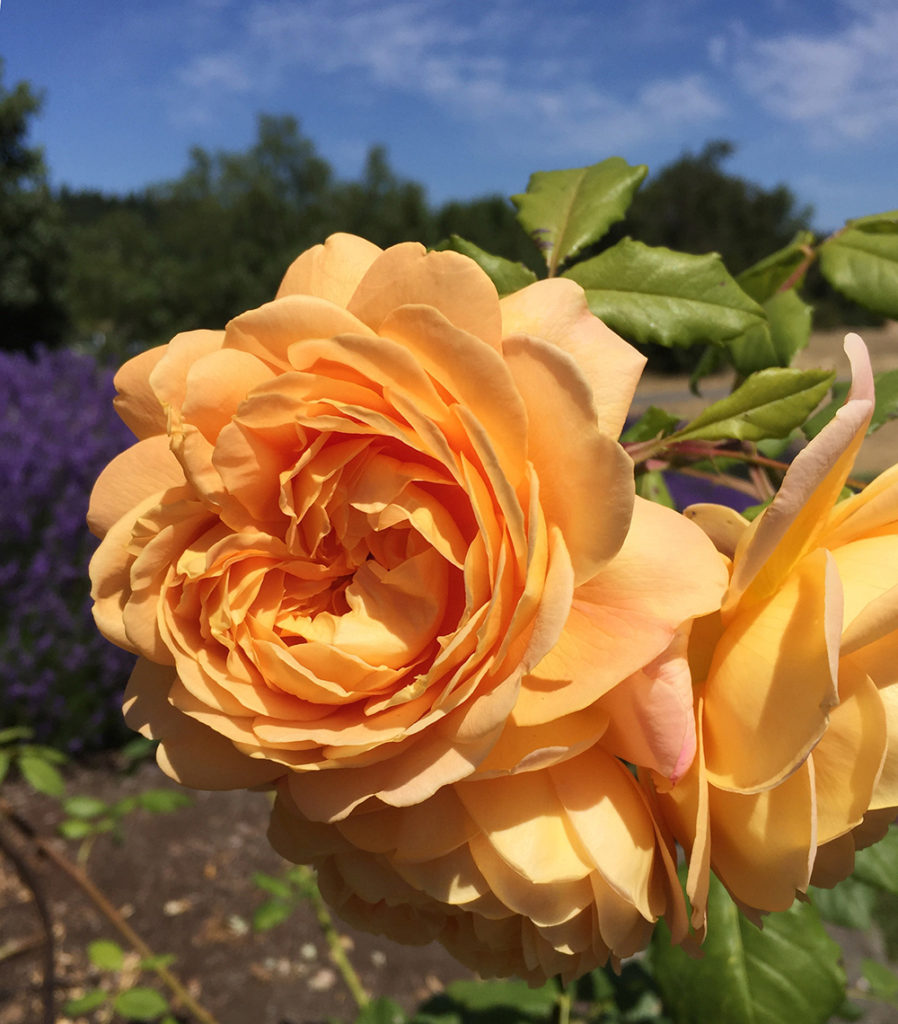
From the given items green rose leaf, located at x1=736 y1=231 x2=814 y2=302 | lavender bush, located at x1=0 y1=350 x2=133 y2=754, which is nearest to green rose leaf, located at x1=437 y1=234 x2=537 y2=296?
green rose leaf, located at x1=736 y1=231 x2=814 y2=302

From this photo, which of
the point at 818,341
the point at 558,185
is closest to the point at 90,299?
the point at 818,341

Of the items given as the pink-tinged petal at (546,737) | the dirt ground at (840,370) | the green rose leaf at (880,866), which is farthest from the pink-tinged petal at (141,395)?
the dirt ground at (840,370)

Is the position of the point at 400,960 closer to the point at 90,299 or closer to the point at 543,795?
the point at 543,795

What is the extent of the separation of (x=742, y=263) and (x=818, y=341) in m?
1.66

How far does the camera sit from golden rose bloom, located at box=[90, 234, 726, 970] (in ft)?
1.13

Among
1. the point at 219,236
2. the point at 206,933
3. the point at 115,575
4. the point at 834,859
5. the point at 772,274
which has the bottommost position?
the point at 206,933

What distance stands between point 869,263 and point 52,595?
3.05 m

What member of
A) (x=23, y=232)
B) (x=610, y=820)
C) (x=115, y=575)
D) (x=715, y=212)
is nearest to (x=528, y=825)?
(x=610, y=820)

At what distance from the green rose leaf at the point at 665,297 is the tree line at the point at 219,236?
9.03 meters

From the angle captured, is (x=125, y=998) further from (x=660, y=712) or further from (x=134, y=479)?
(x=660, y=712)

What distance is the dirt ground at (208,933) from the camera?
2.24m

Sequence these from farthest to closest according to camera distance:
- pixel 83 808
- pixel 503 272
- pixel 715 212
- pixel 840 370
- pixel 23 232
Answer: pixel 715 212 → pixel 23 232 → pixel 840 370 → pixel 83 808 → pixel 503 272

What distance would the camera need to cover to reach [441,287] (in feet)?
→ 1.17

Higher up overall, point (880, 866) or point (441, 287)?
point (441, 287)
